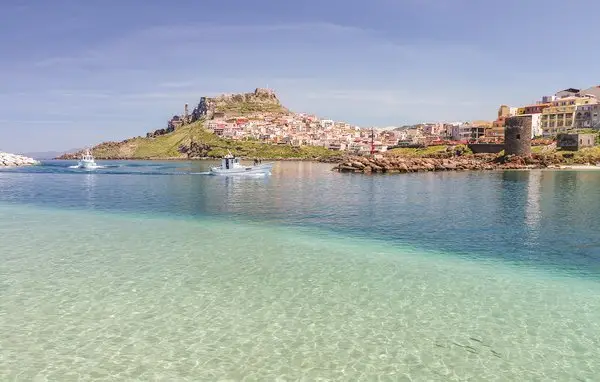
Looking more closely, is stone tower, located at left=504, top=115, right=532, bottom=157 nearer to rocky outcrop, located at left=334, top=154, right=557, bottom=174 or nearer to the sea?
rocky outcrop, located at left=334, top=154, right=557, bottom=174

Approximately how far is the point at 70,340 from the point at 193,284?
16.2ft

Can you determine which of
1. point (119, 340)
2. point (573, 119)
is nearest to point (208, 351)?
point (119, 340)

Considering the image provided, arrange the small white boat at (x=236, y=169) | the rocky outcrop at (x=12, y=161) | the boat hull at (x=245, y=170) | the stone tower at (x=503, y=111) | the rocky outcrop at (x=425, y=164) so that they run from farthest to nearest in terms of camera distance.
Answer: the stone tower at (x=503, y=111) < the rocky outcrop at (x=12, y=161) < the rocky outcrop at (x=425, y=164) < the small white boat at (x=236, y=169) < the boat hull at (x=245, y=170)

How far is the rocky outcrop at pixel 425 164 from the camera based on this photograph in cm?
9756

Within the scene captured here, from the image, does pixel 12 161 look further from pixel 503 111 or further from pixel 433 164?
pixel 503 111

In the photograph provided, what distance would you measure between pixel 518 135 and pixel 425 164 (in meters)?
27.3

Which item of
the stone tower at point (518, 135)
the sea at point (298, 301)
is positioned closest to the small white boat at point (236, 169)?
the sea at point (298, 301)

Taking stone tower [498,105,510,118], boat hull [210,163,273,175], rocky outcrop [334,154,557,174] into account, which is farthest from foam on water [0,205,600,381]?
stone tower [498,105,510,118]

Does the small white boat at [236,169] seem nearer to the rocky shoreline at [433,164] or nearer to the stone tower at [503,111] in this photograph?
the rocky shoreline at [433,164]

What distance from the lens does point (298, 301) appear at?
1361 cm

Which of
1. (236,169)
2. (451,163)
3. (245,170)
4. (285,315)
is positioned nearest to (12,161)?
(236,169)

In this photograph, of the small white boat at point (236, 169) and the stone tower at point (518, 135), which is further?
the stone tower at point (518, 135)

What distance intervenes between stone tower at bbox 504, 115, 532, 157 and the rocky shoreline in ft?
8.57

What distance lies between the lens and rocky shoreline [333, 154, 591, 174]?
9763cm
